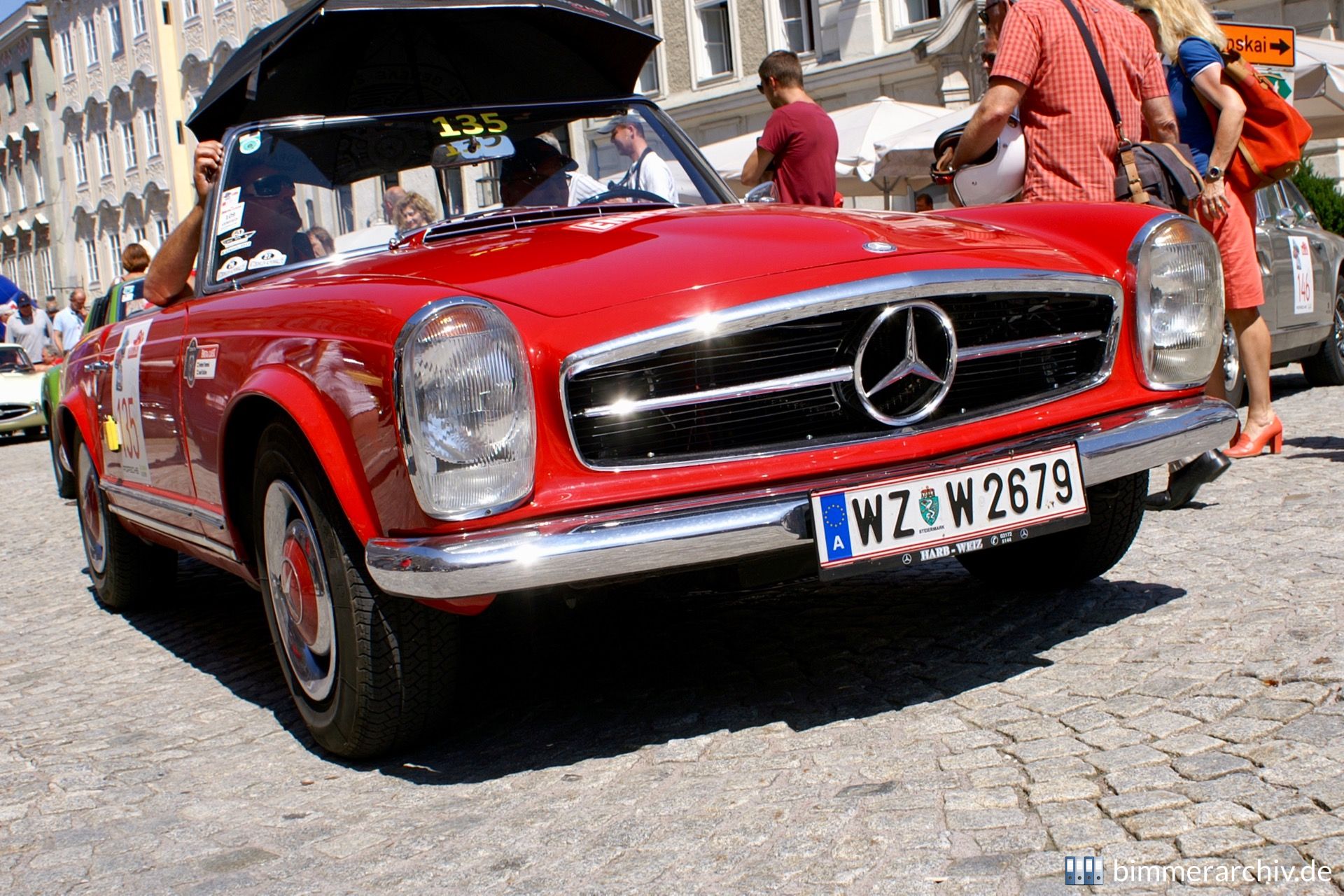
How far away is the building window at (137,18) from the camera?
1713 inches

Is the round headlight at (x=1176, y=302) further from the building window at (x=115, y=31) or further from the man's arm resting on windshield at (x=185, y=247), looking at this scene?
the building window at (x=115, y=31)

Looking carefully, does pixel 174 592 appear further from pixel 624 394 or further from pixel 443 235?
pixel 624 394

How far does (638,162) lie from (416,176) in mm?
691

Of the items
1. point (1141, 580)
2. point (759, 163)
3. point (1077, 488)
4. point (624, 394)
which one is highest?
point (759, 163)

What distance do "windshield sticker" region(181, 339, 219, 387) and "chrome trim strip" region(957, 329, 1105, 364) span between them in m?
1.80

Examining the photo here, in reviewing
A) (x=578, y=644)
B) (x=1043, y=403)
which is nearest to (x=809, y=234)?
(x=1043, y=403)

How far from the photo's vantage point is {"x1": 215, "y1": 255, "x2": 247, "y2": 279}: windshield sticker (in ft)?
13.4

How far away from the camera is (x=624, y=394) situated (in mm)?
2893

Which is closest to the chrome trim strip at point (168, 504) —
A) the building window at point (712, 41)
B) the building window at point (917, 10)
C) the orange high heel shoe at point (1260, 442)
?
the orange high heel shoe at point (1260, 442)

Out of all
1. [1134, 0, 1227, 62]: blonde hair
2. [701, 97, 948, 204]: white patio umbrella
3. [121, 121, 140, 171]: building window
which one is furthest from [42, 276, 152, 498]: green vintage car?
[121, 121, 140, 171]: building window

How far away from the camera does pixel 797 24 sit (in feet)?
82.7

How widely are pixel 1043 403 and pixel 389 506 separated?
1.47 meters

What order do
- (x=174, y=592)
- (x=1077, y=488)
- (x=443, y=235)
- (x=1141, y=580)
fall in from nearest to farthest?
(x=1077, y=488)
(x=443, y=235)
(x=1141, y=580)
(x=174, y=592)

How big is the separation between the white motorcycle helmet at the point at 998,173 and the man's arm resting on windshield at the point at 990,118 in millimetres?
52
